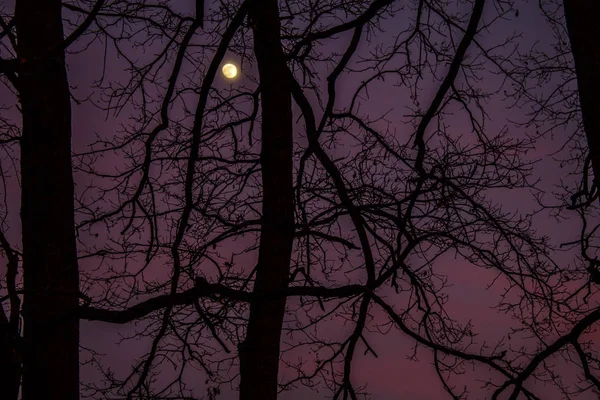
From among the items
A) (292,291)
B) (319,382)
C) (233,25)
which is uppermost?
(233,25)

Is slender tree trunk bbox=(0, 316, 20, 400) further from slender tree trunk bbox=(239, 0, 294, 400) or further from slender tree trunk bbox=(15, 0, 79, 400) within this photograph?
slender tree trunk bbox=(239, 0, 294, 400)

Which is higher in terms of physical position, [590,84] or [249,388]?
[590,84]

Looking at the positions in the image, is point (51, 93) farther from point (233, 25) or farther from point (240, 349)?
point (240, 349)

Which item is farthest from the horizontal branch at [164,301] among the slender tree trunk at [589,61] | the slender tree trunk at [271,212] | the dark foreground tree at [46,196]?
the slender tree trunk at [589,61]

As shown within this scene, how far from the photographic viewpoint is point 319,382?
734cm

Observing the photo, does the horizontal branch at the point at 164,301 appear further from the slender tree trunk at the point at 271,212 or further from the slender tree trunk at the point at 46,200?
the slender tree trunk at the point at 271,212

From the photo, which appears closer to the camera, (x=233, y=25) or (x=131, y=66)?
(x=233, y=25)

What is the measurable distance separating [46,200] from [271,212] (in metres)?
1.88

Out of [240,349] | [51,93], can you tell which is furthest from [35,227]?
[240,349]

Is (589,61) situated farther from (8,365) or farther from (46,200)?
(8,365)

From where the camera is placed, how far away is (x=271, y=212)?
604cm

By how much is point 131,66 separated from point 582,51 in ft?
14.3

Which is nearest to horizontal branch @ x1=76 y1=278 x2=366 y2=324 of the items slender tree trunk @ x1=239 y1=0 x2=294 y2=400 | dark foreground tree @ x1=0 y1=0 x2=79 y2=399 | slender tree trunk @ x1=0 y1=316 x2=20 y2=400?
slender tree trunk @ x1=0 y1=316 x2=20 y2=400

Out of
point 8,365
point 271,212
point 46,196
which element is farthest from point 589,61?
point 8,365
